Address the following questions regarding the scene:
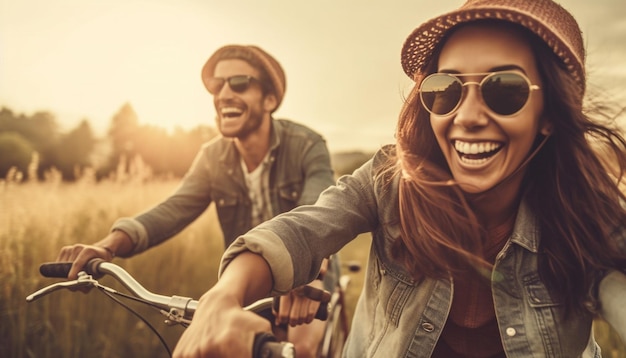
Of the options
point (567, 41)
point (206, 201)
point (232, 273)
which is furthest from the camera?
point (206, 201)

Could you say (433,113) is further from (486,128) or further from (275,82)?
(275,82)

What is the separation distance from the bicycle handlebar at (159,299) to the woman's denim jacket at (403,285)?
0.27 meters

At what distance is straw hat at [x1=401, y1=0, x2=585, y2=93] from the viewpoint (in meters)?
1.64

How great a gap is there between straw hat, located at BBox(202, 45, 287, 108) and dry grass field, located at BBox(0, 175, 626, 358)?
5.41 feet

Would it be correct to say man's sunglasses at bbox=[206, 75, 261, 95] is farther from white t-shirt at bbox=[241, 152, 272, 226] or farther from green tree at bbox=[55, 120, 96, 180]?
green tree at bbox=[55, 120, 96, 180]

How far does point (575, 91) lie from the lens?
1.81m

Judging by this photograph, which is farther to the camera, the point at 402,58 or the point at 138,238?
the point at 138,238

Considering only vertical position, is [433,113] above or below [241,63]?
below

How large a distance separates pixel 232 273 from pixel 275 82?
247 centimetres

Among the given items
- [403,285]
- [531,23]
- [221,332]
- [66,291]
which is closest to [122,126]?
[66,291]

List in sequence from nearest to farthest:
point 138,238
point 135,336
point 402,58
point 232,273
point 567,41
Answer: point 232,273, point 567,41, point 402,58, point 138,238, point 135,336

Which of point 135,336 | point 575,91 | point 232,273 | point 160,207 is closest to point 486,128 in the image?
point 575,91

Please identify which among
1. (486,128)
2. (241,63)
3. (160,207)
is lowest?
(160,207)

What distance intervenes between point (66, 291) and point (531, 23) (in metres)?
3.54
